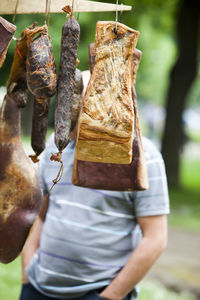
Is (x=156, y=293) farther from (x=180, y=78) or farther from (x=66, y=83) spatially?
(x=180, y=78)

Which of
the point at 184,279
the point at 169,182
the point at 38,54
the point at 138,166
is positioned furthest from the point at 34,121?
the point at 169,182

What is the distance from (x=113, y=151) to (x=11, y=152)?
1.37ft

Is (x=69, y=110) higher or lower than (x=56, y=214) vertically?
higher

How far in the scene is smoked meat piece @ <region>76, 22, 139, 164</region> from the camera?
156 centimetres

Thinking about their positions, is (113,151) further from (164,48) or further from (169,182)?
(164,48)

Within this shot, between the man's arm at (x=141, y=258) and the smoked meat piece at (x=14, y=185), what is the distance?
3.46 feet

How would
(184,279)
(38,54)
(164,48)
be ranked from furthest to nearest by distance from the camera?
(164,48)
(184,279)
(38,54)

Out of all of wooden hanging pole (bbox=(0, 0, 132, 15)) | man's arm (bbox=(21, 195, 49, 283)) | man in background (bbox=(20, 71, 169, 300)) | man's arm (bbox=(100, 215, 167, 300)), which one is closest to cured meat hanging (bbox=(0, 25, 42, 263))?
wooden hanging pole (bbox=(0, 0, 132, 15))

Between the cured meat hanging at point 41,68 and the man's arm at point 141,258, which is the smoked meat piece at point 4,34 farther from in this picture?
A: the man's arm at point 141,258

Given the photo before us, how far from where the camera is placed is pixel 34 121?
5.86 ft

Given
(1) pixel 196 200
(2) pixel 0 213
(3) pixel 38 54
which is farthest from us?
(1) pixel 196 200

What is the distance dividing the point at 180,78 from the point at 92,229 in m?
12.3

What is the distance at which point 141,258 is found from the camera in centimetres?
279

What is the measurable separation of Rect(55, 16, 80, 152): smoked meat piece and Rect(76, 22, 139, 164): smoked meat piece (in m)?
0.05
